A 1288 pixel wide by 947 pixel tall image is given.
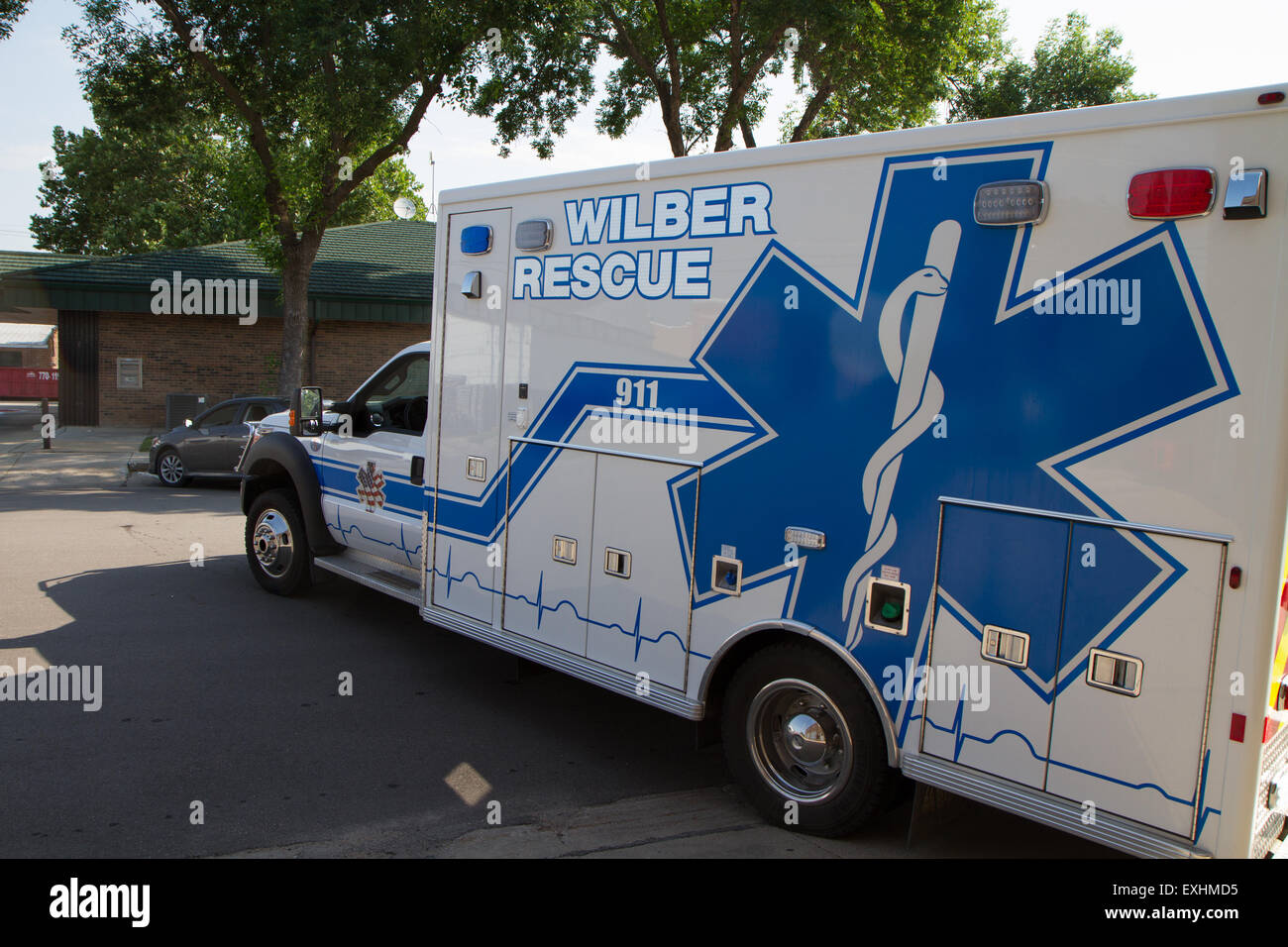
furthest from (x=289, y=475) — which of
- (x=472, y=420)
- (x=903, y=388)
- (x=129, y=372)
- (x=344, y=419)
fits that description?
(x=129, y=372)

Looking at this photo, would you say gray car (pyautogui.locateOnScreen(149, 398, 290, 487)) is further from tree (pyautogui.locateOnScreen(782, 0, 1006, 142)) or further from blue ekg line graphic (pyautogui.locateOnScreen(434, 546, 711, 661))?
tree (pyautogui.locateOnScreen(782, 0, 1006, 142))

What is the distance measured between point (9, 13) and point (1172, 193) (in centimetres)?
2100

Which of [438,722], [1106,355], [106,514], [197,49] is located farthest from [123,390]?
[1106,355]

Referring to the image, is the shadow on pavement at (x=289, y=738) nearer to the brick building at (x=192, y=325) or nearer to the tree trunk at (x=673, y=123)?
the tree trunk at (x=673, y=123)

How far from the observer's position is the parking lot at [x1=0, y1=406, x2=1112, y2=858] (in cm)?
445

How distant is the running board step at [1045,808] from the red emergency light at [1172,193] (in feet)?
6.92

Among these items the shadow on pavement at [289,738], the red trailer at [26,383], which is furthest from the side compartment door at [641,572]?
the red trailer at [26,383]

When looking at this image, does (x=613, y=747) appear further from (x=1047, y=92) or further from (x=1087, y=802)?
(x=1047, y=92)

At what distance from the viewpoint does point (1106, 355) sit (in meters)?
3.52

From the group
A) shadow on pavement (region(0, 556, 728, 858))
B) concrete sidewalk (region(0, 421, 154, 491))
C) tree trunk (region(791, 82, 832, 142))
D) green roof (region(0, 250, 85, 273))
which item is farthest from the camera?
green roof (region(0, 250, 85, 273))

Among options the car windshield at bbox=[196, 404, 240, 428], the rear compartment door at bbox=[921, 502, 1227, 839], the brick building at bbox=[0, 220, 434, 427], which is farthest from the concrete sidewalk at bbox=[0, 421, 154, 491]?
the rear compartment door at bbox=[921, 502, 1227, 839]

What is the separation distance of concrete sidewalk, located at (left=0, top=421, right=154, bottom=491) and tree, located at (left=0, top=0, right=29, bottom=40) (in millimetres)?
7711

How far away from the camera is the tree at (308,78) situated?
1711 centimetres

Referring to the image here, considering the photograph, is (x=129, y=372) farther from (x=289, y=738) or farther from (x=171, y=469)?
(x=289, y=738)
